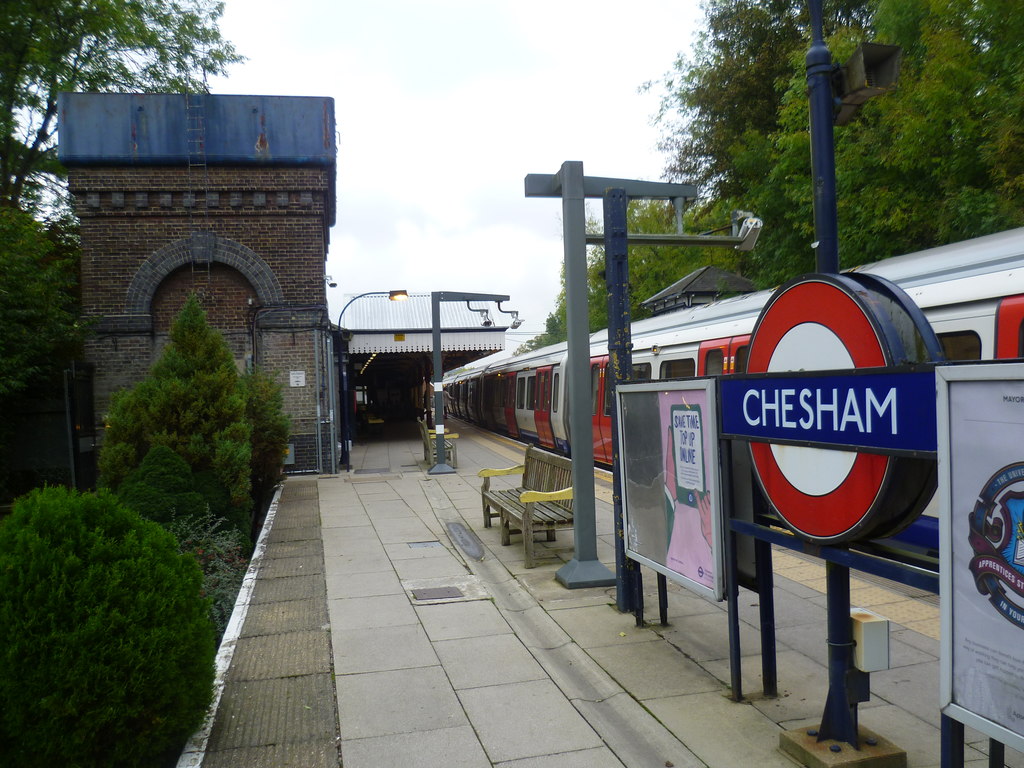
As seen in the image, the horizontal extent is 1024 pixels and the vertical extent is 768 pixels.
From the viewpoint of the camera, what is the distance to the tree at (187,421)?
9422mm

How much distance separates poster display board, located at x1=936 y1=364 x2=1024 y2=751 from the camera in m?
2.43

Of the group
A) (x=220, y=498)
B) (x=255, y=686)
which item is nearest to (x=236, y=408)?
(x=220, y=498)

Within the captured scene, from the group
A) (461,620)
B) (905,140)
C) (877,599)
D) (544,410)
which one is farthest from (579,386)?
(544,410)

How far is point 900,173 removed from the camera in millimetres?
14883

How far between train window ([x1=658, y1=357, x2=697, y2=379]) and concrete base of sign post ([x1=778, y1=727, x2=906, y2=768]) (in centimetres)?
796

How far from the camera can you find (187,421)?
31.5 ft

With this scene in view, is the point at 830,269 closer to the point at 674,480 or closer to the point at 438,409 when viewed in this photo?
the point at 674,480

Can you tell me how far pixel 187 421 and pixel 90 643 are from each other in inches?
257

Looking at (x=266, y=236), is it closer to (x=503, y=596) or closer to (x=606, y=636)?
(x=503, y=596)

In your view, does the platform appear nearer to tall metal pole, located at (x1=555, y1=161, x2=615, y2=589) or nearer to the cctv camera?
tall metal pole, located at (x1=555, y1=161, x2=615, y2=589)

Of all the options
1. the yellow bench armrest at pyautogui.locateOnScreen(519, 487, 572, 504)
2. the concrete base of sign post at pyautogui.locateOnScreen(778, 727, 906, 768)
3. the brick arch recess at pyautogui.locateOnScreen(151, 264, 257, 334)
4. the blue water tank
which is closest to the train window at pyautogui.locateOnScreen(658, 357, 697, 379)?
the yellow bench armrest at pyautogui.locateOnScreen(519, 487, 572, 504)

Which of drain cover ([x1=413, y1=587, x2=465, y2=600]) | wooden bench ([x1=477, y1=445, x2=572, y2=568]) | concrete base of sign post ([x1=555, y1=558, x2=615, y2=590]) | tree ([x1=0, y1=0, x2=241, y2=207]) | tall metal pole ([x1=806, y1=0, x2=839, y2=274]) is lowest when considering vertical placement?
drain cover ([x1=413, y1=587, x2=465, y2=600])

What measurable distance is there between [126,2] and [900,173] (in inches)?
830

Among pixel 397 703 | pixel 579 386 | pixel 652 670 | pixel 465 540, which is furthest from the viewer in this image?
pixel 465 540
